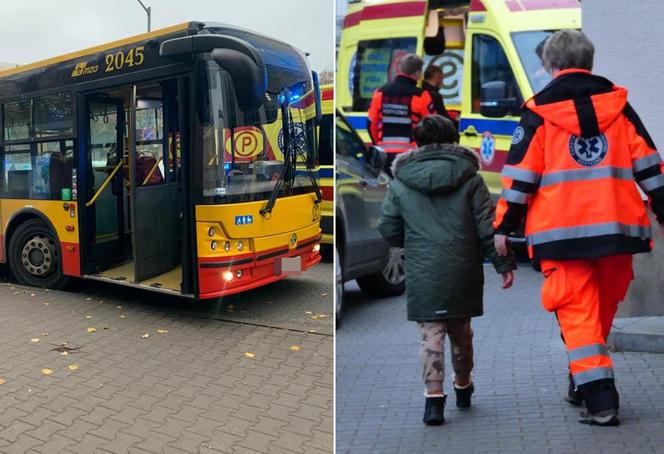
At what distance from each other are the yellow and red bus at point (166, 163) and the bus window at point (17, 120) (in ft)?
0.05

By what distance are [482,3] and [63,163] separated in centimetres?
448

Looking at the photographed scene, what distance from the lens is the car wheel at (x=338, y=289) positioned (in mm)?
2004

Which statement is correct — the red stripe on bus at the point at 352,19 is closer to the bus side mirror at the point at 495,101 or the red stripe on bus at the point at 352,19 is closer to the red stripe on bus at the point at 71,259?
the bus side mirror at the point at 495,101

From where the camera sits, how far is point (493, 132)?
7.05 feet

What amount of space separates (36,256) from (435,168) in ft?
16.4

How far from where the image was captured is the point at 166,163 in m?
5.31

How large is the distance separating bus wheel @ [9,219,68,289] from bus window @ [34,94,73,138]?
814mm

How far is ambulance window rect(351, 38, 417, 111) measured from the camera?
1885 mm

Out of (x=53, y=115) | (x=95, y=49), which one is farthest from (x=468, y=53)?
(x=53, y=115)

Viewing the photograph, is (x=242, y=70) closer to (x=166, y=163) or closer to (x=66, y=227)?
(x=166, y=163)

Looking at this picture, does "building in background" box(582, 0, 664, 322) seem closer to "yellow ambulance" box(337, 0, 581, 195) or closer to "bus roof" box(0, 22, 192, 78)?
"yellow ambulance" box(337, 0, 581, 195)

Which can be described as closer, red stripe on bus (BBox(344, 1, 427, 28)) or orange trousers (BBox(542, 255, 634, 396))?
red stripe on bus (BBox(344, 1, 427, 28))

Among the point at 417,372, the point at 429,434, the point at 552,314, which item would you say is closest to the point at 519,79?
the point at 552,314

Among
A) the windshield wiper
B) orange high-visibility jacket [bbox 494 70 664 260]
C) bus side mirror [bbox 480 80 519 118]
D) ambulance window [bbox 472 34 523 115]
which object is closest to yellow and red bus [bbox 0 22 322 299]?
the windshield wiper
